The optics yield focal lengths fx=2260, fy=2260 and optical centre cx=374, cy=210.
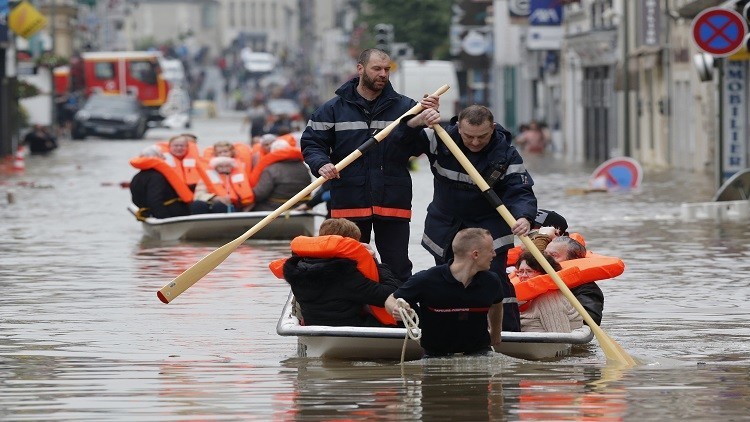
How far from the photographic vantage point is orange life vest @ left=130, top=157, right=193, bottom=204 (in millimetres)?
23359

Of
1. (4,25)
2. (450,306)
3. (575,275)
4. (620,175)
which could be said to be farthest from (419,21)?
(450,306)

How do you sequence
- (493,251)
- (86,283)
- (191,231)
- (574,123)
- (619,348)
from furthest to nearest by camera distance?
1. (574,123)
2. (191,231)
3. (86,283)
4. (619,348)
5. (493,251)

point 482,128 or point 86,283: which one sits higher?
point 482,128

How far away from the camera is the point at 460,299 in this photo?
11.8 m

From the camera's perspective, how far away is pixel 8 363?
12492 mm

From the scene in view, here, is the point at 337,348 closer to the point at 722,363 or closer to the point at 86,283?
the point at 722,363

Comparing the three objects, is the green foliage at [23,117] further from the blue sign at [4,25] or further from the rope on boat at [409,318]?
the rope on boat at [409,318]

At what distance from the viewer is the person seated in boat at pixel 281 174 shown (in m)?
23.4

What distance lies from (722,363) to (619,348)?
0.57m

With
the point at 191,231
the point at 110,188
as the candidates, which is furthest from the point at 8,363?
the point at 110,188

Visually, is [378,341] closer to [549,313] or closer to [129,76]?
[549,313]

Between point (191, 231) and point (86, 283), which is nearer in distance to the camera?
point (86, 283)

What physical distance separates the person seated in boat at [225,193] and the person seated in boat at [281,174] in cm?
14

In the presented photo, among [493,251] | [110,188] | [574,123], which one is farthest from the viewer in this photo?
[574,123]
